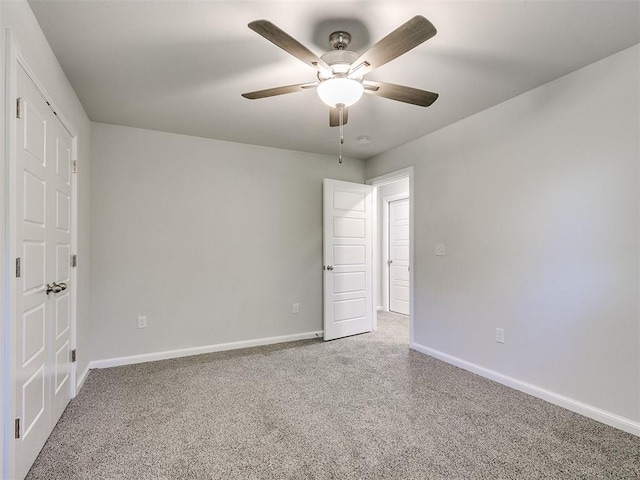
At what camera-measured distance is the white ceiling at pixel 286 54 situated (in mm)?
1731

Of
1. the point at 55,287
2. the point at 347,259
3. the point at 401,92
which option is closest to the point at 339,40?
the point at 401,92

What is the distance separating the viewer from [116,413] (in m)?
2.34

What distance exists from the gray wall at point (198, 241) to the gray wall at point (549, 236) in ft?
5.32

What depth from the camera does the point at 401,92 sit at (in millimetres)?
2059

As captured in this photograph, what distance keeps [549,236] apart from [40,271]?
11.0 feet

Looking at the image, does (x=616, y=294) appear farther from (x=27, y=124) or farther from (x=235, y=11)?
(x=27, y=124)

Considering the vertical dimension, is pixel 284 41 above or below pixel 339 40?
below

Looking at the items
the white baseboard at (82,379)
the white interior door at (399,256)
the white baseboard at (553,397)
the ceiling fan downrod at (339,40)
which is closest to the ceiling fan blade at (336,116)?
the ceiling fan downrod at (339,40)

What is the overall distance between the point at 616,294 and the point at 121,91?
377 cm

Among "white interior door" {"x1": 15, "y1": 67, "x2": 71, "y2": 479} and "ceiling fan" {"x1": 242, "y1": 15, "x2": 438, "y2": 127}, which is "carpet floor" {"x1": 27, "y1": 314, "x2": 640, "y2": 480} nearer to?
"white interior door" {"x1": 15, "y1": 67, "x2": 71, "y2": 479}

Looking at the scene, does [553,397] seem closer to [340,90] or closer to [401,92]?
[401,92]

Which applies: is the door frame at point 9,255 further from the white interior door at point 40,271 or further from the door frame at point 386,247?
the door frame at point 386,247

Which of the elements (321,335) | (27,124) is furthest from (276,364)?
(27,124)

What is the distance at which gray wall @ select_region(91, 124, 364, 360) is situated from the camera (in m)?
3.30
